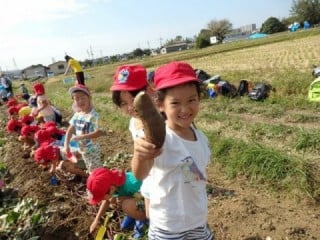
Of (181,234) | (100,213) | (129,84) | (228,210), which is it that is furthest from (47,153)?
(181,234)

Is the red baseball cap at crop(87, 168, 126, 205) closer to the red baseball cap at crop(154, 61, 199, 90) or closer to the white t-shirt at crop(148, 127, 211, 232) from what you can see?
the white t-shirt at crop(148, 127, 211, 232)

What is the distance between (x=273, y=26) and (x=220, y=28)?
19684mm

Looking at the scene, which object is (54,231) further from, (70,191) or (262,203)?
(262,203)

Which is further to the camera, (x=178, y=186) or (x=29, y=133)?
(x=29, y=133)

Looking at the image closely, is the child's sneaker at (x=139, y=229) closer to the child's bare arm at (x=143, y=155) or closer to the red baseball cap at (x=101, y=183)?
the red baseball cap at (x=101, y=183)

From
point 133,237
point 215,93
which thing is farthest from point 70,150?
point 215,93

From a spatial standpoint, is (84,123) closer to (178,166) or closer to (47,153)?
(47,153)

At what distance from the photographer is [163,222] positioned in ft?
6.86

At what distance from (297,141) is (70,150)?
3.05 metres

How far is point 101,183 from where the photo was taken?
121 inches

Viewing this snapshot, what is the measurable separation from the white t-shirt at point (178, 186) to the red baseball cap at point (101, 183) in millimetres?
1032

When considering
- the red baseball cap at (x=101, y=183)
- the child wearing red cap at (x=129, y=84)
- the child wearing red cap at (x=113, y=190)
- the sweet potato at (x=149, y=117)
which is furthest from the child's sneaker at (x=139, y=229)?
the sweet potato at (x=149, y=117)

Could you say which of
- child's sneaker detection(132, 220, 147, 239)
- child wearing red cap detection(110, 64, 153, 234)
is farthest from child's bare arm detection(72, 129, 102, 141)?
child wearing red cap detection(110, 64, 153, 234)

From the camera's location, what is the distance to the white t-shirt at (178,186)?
1.98 metres
